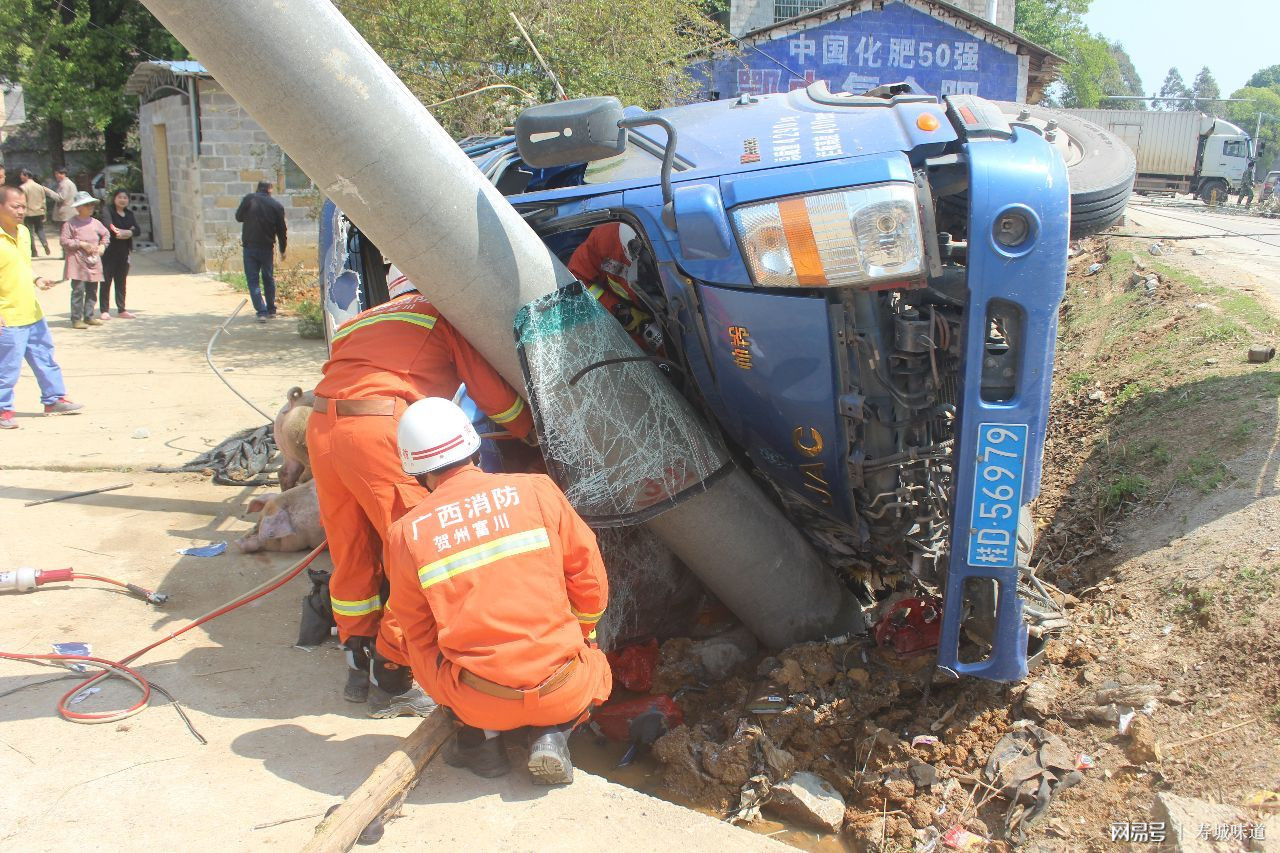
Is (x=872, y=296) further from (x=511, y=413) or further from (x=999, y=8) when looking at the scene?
(x=999, y=8)

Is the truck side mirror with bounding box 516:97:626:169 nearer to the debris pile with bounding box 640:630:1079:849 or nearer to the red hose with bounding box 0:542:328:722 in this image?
the debris pile with bounding box 640:630:1079:849

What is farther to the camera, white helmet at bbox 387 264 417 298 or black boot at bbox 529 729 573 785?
white helmet at bbox 387 264 417 298

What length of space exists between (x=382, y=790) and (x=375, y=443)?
115 cm

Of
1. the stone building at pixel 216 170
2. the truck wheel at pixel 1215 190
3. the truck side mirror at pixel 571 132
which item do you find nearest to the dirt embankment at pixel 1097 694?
→ the truck side mirror at pixel 571 132

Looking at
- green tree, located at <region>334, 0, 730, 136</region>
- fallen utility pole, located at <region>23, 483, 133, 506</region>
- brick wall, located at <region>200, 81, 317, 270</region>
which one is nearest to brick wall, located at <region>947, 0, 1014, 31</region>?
brick wall, located at <region>200, 81, 317, 270</region>

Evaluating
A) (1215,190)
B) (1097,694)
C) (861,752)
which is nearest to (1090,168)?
(1097,694)

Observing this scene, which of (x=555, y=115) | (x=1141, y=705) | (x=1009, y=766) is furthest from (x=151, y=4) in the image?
(x=1141, y=705)

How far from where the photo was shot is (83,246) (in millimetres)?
11070

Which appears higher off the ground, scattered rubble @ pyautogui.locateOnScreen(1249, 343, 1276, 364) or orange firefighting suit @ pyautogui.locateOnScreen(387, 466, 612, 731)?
scattered rubble @ pyautogui.locateOnScreen(1249, 343, 1276, 364)

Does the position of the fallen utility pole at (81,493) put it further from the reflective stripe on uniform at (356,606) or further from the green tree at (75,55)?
the green tree at (75,55)

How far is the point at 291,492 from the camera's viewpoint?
17.0 ft

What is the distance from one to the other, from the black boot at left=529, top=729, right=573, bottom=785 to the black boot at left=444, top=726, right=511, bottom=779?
0.47 feet

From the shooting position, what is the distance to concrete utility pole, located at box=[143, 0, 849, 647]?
2926 millimetres

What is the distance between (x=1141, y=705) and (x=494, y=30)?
755 centimetres
